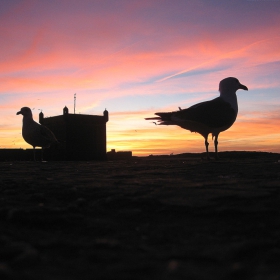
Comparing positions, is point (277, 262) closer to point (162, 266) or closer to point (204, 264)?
point (204, 264)

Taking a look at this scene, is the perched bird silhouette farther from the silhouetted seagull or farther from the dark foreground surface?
the dark foreground surface

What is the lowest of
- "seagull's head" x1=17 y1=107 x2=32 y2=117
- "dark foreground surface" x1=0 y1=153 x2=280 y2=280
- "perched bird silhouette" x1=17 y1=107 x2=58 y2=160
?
"dark foreground surface" x1=0 y1=153 x2=280 y2=280

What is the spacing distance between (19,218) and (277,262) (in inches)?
49.7

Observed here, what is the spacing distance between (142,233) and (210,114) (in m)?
6.52

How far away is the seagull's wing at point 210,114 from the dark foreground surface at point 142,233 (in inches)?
211

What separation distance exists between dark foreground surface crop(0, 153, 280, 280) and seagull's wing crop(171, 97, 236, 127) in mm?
5358

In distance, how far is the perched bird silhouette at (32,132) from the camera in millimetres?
12281

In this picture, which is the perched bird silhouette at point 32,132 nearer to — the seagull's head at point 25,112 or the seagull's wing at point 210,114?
the seagull's head at point 25,112

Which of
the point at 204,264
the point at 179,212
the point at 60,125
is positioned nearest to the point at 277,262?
the point at 204,264

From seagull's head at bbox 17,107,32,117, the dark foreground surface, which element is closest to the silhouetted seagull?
the dark foreground surface

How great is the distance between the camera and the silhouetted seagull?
789 centimetres

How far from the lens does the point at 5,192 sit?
8.87ft

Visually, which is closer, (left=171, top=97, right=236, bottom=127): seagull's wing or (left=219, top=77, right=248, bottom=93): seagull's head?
(left=171, top=97, right=236, bottom=127): seagull's wing

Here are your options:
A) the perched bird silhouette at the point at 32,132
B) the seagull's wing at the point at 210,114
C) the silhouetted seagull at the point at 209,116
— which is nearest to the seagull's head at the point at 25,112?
the perched bird silhouette at the point at 32,132
